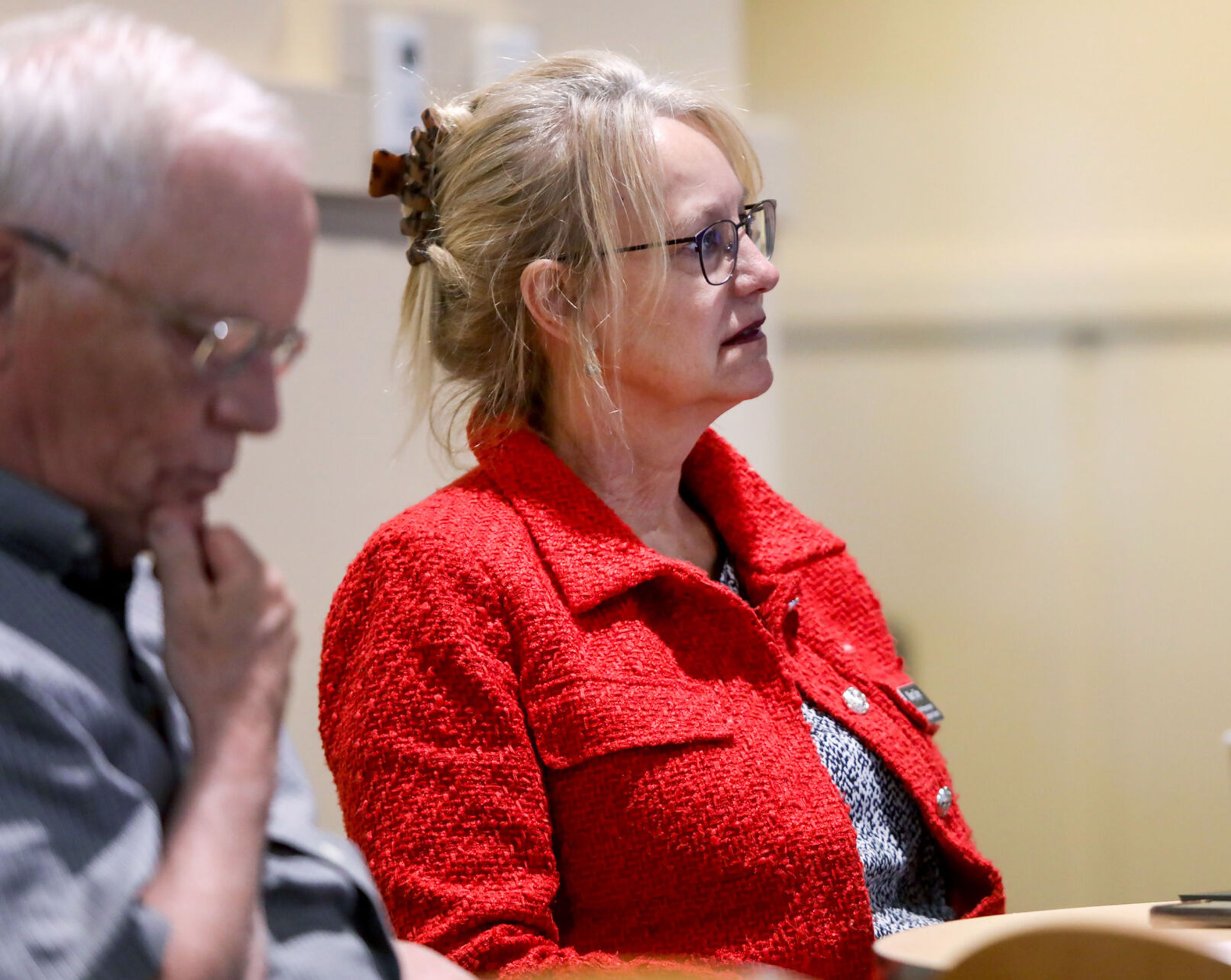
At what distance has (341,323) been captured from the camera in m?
2.12

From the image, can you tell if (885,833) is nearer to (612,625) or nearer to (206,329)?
(612,625)

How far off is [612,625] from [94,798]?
765 mm

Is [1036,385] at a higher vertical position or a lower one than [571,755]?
higher

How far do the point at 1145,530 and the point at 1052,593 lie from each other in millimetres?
254

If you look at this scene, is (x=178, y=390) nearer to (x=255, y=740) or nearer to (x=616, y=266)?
(x=255, y=740)

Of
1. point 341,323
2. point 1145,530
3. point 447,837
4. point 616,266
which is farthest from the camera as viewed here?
point 1145,530

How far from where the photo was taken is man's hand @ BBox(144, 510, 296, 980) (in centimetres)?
70

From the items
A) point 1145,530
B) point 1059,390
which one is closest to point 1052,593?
point 1145,530

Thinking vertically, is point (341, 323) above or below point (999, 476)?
above

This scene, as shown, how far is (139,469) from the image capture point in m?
0.76

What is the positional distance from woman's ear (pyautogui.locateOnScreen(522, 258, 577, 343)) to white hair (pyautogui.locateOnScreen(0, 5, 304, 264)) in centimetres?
80

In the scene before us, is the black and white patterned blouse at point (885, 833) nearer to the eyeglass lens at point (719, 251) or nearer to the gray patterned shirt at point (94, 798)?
the eyeglass lens at point (719, 251)

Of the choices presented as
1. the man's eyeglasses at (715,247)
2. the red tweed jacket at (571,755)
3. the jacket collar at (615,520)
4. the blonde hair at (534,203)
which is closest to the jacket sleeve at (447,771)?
the red tweed jacket at (571,755)

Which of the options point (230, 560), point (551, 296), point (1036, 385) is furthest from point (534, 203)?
point (1036, 385)
